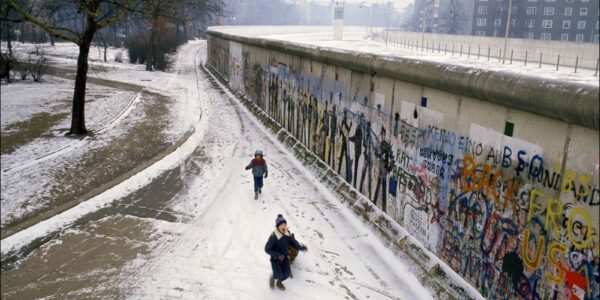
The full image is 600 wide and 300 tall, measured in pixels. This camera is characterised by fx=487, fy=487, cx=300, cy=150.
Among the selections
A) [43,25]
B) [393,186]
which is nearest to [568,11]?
[393,186]

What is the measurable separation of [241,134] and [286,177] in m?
5.75

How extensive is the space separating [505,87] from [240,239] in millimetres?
5691

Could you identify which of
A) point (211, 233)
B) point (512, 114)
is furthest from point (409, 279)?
point (211, 233)

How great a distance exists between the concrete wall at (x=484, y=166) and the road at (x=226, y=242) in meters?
1.02

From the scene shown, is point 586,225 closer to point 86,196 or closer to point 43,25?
point 86,196

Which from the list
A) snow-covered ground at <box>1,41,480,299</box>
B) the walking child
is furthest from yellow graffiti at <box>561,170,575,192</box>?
the walking child

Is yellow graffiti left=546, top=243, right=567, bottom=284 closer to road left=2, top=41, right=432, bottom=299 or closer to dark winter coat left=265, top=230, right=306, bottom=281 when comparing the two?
road left=2, top=41, right=432, bottom=299

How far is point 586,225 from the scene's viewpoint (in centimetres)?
528

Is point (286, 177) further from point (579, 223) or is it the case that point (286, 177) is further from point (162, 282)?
point (579, 223)

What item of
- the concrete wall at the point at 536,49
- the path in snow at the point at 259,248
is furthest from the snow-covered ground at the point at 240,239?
the concrete wall at the point at 536,49

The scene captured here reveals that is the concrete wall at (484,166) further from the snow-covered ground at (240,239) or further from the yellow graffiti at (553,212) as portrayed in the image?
the snow-covered ground at (240,239)

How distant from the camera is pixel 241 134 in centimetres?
1902

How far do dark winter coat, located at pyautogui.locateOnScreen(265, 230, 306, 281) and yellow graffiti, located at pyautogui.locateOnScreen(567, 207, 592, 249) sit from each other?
13.1 ft

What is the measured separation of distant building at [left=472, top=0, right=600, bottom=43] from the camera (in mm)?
29959
